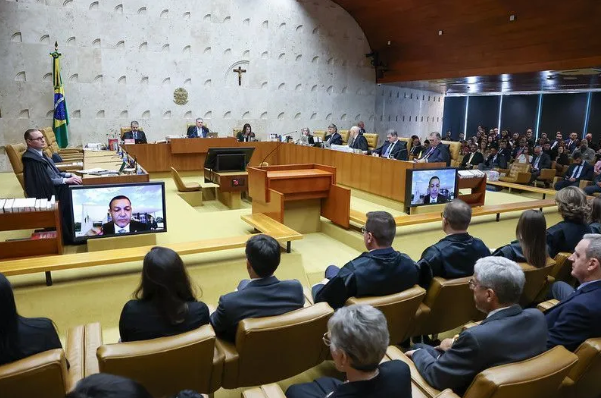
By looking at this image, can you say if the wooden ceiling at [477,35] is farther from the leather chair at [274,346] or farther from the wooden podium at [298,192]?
the leather chair at [274,346]

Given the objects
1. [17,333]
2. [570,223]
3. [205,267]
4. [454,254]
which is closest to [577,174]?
[570,223]

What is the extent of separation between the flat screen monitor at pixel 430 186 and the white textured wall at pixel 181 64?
24.3 feet

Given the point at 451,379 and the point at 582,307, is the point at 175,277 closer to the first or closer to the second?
the point at 451,379

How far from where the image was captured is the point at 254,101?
12.1 metres

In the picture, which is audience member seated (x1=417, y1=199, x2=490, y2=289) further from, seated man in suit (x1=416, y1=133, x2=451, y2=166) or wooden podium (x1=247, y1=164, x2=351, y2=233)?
seated man in suit (x1=416, y1=133, x2=451, y2=166)

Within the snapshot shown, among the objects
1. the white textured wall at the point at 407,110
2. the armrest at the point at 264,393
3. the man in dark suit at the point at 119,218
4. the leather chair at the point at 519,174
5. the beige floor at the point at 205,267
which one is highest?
the white textured wall at the point at 407,110

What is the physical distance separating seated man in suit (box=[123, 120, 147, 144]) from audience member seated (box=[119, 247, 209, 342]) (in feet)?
27.3

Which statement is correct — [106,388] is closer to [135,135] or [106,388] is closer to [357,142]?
[357,142]

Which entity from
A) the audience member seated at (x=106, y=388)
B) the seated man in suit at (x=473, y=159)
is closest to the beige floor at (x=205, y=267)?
the audience member seated at (x=106, y=388)

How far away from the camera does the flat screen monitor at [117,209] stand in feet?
12.2

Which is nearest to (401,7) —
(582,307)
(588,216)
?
(588,216)

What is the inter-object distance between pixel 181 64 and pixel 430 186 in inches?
307

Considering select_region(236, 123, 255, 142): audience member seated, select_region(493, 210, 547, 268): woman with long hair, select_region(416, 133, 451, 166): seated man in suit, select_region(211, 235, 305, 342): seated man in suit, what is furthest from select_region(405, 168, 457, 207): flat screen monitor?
select_region(236, 123, 255, 142): audience member seated

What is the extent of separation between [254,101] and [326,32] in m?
3.05
